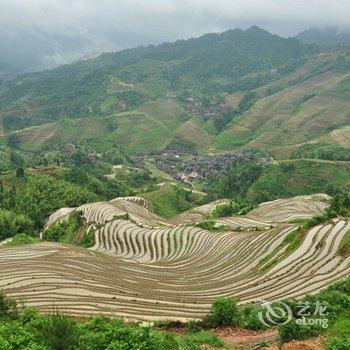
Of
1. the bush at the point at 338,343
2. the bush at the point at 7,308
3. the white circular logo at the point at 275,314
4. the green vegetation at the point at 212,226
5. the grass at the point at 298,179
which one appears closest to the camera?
the bush at the point at 338,343

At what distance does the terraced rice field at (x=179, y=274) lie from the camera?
24.2m

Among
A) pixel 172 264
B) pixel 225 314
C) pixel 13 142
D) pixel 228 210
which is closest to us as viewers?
pixel 225 314

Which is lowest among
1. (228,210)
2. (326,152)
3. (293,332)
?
(228,210)

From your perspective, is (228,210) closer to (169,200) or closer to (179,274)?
(169,200)

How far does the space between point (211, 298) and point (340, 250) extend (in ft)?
Answer: 27.8

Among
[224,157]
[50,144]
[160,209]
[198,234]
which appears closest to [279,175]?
[160,209]

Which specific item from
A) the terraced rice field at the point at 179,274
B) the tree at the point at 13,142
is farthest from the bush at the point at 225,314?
the tree at the point at 13,142

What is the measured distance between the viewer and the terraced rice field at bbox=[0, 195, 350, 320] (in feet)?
79.4

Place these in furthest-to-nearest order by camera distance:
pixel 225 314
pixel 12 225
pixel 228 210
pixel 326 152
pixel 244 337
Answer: pixel 326 152, pixel 228 210, pixel 12 225, pixel 225 314, pixel 244 337

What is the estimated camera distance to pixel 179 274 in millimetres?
32719

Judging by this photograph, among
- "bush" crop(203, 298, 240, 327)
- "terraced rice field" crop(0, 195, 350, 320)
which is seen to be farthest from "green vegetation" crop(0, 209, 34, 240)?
"bush" crop(203, 298, 240, 327)

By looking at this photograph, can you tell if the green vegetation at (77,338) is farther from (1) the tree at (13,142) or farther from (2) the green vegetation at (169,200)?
(1) the tree at (13,142)

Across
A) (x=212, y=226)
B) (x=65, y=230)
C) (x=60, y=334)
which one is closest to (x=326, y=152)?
(x=212, y=226)

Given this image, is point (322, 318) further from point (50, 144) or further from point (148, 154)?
point (50, 144)
